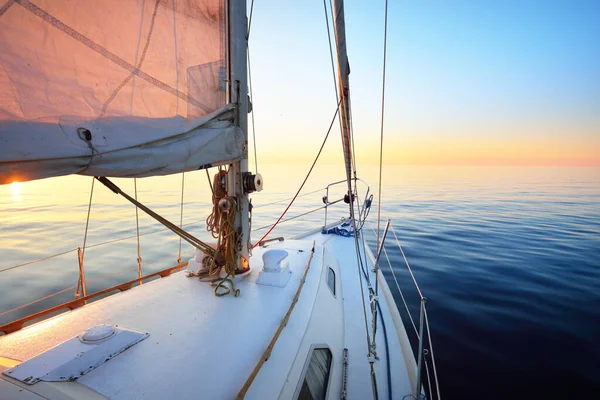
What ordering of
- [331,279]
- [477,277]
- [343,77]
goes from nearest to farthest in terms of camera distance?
[343,77], [331,279], [477,277]

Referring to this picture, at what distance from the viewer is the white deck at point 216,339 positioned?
1.79 metres

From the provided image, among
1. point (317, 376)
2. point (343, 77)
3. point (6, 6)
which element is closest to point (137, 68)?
point (6, 6)

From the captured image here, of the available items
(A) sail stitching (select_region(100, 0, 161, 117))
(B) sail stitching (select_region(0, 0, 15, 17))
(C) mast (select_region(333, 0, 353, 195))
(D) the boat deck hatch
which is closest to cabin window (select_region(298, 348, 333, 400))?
(D) the boat deck hatch

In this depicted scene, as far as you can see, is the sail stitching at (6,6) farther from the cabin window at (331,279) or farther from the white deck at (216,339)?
the cabin window at (331,279)

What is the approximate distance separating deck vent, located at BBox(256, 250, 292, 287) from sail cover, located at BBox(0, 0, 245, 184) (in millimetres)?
1405

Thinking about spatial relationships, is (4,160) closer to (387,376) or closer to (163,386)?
(163,386)

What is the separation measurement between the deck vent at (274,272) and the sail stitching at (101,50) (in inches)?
76.6

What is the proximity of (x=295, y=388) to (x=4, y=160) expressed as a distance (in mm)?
2126

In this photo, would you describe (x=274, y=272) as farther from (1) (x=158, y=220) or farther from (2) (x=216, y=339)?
(1) (x=158, y=220)

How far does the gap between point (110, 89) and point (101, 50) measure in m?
0.26

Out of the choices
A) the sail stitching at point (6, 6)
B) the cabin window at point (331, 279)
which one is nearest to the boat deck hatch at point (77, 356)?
the sail stitching at point (6, 6)

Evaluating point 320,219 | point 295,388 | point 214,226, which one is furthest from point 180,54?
point 320,219

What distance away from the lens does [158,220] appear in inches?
94.9

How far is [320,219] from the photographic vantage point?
15906mm
